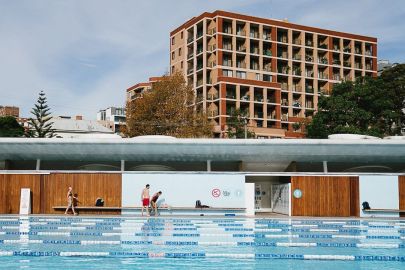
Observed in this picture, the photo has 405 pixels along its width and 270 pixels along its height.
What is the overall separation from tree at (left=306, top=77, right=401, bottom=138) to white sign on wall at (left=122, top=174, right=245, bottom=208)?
96.3 ft

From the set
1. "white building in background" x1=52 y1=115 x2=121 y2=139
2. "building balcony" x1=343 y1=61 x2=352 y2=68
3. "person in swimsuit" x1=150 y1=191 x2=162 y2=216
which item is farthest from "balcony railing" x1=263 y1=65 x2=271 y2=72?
"person in swimsuit" x1=150 y1=191 x2=162 y2=216

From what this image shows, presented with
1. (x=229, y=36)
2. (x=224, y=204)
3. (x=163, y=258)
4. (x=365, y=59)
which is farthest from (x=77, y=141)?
(x=365, y=59)

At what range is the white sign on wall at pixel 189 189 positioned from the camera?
83.8ft

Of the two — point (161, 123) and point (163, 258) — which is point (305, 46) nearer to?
point (161, 123)

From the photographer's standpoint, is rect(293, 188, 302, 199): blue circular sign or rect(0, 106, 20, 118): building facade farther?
rect(0, 106, 20, 118): building facade

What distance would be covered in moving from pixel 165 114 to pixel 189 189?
2649 centimetres

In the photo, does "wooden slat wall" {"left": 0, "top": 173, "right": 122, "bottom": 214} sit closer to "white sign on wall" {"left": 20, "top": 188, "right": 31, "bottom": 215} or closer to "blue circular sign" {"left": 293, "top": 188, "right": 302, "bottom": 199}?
"white sign on wall" {"left": 20, "top": 188, "right": 31, "bottom": 215}

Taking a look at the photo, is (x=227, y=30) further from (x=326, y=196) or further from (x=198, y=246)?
(x=198, y=246)

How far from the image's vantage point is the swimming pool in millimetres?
10305

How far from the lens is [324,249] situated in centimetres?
1270

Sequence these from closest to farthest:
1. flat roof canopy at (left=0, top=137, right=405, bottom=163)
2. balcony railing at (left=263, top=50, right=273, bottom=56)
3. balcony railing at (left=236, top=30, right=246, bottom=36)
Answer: flat roof canopy at (left=0, top=137, right=405, bottom=163), balcony railing at (left=236, top=30, right=246, bottom=36), balcony railing at (left=263, top=50, right=273, bottom=56)

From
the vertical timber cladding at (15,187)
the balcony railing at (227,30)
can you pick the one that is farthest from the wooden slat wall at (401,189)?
the balcony railing at (227,30)

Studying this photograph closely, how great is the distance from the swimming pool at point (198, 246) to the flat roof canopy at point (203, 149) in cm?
518

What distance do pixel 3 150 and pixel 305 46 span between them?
202ft
